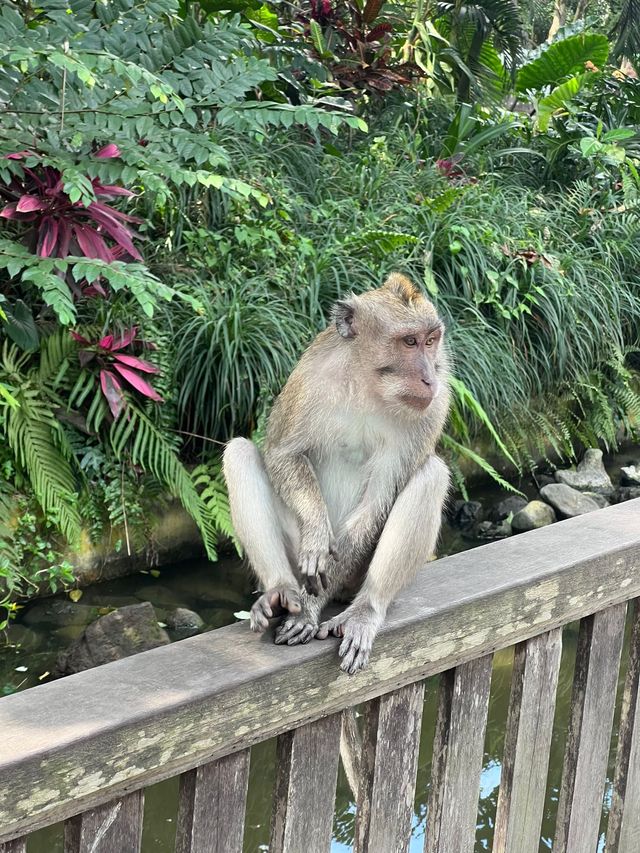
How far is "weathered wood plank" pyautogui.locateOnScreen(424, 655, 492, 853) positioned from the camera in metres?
1.71

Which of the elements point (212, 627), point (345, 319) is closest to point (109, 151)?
point (212, 627)

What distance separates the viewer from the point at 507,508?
6.61 m

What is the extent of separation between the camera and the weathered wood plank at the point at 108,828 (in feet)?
4.08

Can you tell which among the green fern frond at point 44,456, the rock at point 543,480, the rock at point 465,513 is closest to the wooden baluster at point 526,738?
the green fern frond at point 44,456

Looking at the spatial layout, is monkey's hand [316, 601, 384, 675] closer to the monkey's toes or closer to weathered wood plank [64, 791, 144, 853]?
the monkey's toes

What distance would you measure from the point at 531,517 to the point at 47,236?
3523mm

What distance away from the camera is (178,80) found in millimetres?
4219

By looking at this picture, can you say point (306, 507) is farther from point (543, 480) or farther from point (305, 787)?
point (543, 480)

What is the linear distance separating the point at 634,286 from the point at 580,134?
1.72 m

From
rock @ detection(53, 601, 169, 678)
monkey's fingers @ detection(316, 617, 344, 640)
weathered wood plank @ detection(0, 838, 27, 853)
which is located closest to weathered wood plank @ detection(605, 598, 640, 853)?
monkey's fingers @ detection(316, 617, 344, 640)

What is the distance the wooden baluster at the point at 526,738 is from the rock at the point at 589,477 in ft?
17.4

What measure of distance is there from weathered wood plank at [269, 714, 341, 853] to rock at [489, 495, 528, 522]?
5.15 m

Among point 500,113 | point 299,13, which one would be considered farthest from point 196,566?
point 500,113

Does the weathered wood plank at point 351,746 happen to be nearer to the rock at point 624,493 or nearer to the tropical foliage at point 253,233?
the tropical foliage at point 253,233
